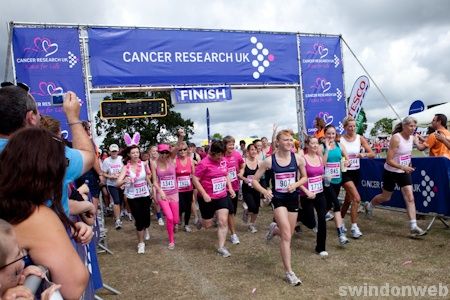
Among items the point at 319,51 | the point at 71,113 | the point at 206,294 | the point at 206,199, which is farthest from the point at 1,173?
the point at 319,51

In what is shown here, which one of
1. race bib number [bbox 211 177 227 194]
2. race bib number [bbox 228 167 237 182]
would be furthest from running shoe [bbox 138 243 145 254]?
race bib number [bbox 228 167 237 182]

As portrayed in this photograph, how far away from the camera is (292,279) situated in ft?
15.3

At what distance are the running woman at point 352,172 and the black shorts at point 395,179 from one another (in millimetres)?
507

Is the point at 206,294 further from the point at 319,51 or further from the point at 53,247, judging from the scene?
the point at 319,51

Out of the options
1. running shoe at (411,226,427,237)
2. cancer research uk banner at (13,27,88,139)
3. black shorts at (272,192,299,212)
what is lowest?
running shoe at (411,226,427,237)

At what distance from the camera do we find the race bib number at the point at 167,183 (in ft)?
23.4

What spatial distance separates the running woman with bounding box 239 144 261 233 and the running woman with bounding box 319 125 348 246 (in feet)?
4.89

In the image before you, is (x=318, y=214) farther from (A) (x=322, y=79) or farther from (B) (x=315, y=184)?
(A) (x=322, y=79)

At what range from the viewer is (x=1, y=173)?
168cm

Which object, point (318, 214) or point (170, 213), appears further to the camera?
point (170, 213)

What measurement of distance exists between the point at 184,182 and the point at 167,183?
0.74m

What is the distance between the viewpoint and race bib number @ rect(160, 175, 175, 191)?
7118 millimetres

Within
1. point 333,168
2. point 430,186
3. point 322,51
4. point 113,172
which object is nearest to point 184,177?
point 113,172

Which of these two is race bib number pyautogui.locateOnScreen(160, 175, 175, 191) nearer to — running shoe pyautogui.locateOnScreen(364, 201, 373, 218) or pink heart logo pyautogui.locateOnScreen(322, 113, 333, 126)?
running shoe pyautogui.locateOnScreen(364, 201, 373, 218)
